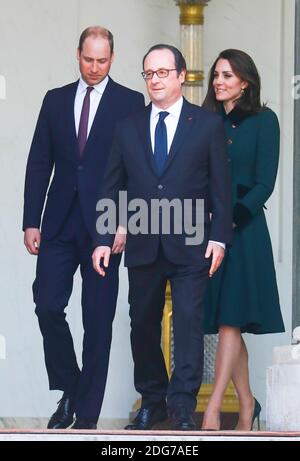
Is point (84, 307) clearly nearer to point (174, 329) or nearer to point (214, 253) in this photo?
point (174, 329)

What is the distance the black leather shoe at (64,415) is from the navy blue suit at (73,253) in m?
0.06

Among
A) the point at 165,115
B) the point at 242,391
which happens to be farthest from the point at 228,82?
the point at 242,391

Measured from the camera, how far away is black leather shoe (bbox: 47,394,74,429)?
39.7 feet

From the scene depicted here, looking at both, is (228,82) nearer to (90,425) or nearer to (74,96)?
(74,96)

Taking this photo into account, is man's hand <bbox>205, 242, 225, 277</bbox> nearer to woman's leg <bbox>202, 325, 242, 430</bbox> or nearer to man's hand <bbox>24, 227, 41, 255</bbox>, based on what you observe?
woman's leg <bbox>202, 325, 242, 430</bbox>

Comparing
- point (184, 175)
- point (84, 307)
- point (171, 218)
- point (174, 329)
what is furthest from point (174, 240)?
point (84, 307)

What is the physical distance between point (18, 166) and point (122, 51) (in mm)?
861

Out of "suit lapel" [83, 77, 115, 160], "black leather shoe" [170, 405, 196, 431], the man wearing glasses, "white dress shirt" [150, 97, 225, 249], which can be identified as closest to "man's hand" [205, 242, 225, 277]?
the man wearing glasses

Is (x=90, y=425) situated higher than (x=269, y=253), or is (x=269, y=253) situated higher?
(x=269, y=253)

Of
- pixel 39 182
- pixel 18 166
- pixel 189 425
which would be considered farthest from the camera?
pixel 18 166

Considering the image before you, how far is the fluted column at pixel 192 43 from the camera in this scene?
13508 millimetres

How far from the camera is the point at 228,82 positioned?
40.2ft

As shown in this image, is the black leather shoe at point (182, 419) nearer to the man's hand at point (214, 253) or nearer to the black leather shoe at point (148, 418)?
the black leather shoe at point (148, 418)

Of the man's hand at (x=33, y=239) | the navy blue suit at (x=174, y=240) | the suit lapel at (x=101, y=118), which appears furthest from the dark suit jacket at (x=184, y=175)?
the man's hand at (x=33, y=239)
